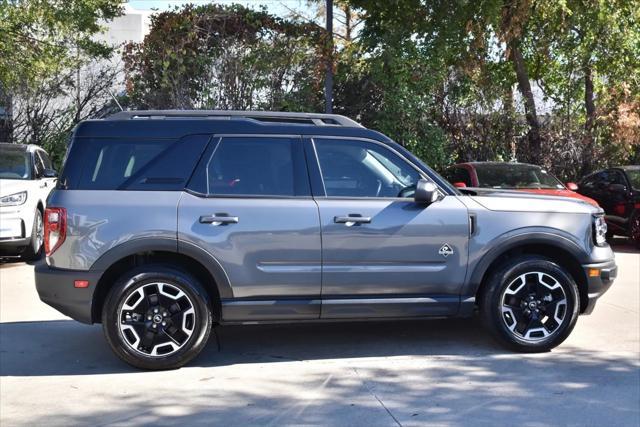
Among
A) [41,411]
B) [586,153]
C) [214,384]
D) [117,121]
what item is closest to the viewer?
[41,411]

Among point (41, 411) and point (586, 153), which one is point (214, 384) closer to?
point (41, 411)

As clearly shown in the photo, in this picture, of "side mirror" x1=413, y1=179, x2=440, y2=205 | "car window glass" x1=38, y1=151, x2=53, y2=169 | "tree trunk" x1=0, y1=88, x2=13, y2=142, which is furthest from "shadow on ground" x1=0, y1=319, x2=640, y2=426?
"tree trunk" x1=0, y1=88, x2=13, y2=142

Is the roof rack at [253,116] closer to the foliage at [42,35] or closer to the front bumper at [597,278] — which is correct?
the front bumper at [597,278]

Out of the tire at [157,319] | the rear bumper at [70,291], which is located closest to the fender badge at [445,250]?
the tire at [157,319]

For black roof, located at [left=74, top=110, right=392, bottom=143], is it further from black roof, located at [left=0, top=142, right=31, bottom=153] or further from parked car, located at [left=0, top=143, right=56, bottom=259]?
black roof, located at [left=0, top=142, right=31, bottom=153]

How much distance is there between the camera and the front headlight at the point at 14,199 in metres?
10.6

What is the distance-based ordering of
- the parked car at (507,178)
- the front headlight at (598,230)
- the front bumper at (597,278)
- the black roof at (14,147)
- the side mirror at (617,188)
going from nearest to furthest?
the front bumper at (597,278) < the front headlight at (598,230) < the black roof at (14,147) < the parked car at (507,178) < the side mirror at (617,188)

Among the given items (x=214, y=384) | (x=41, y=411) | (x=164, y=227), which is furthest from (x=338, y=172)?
(x=41, y=411)

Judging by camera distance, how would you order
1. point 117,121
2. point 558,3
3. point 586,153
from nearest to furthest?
point 117,121 → point 558,3 → point 586,153

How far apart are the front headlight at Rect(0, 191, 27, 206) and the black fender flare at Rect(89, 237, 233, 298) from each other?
552 cm

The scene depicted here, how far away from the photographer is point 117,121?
6.05 metres

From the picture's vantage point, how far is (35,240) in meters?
11.2

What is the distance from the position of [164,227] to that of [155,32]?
1213 centimetres

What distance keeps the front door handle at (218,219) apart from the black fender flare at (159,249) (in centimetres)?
21
